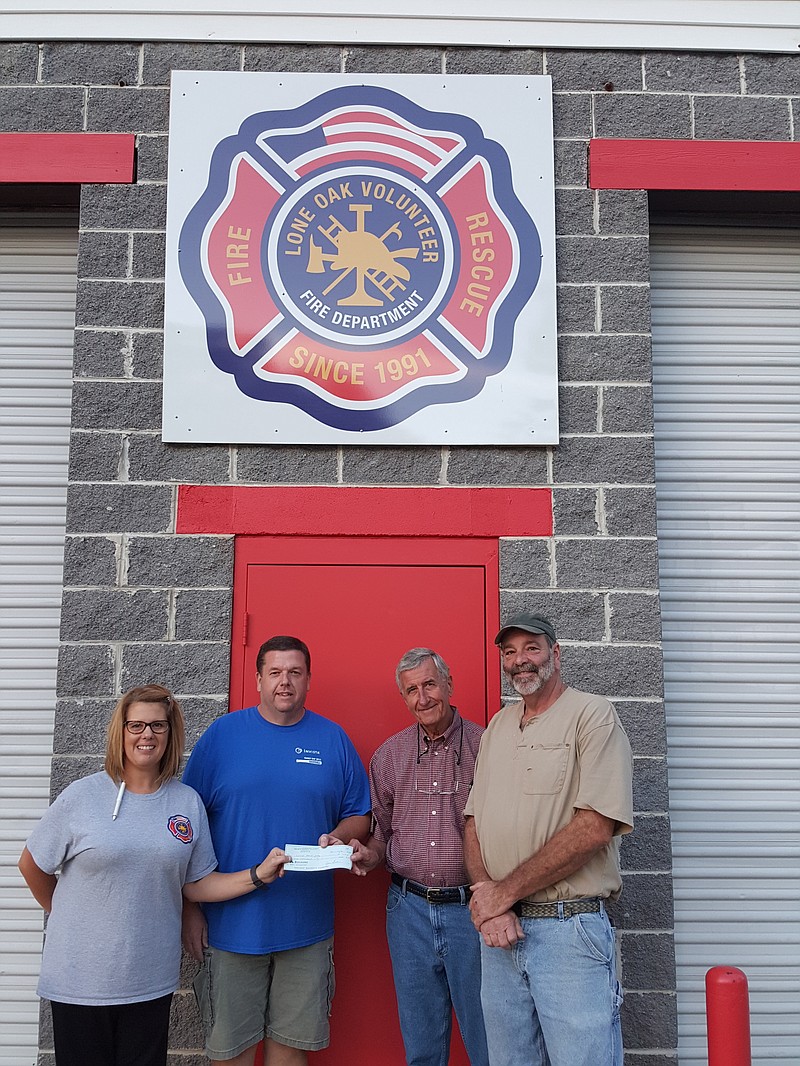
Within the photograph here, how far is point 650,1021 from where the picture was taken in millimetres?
4004

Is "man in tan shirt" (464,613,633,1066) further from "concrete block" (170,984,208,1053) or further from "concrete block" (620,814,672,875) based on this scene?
"concrete block" (170,984,208,1053)

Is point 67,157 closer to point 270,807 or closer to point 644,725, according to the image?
point 270,807

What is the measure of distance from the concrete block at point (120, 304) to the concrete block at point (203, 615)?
Answer: 4.00 ft

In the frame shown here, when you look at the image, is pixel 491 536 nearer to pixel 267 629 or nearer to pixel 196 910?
pixel 267 629

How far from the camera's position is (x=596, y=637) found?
4.23m

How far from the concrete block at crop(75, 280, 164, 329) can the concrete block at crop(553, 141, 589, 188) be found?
1.90m

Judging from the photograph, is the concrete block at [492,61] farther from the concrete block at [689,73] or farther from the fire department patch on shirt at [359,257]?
the concrete block at [689,73]

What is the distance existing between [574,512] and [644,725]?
95cm

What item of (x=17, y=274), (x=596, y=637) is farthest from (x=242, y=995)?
(x=17, y=274)

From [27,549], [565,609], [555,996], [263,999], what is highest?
[27,549]

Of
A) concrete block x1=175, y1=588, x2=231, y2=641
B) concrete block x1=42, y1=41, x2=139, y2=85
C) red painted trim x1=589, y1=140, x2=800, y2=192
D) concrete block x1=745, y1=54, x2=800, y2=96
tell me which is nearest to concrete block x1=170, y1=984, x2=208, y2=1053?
concrete block x1=175, y1=588, x2=231, y2=641

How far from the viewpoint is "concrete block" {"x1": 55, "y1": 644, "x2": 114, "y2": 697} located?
4125mm

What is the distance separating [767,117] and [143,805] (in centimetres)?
413

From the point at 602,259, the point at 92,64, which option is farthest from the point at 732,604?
the point at 92,64
